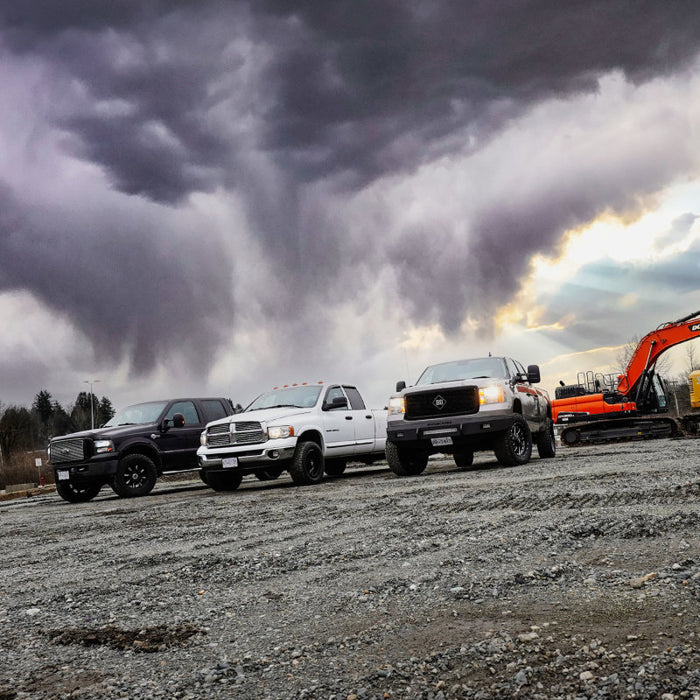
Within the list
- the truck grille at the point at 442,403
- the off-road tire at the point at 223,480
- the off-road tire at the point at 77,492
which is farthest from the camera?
the off-road tire at the point at 77,492

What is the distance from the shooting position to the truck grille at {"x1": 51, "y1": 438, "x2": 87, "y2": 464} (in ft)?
50.4

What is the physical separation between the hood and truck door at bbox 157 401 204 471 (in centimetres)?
35

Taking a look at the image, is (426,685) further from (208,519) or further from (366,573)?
(208,519)

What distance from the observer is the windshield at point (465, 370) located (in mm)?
15438

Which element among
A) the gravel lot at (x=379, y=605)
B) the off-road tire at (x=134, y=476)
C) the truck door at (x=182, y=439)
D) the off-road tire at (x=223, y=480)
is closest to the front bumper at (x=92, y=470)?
the off-road tire at (x=134, y=476)

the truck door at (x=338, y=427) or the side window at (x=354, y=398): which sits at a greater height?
the side window at (x=354, y=398)

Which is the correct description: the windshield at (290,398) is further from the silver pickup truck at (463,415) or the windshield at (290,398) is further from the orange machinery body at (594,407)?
the orange machinery body at (594,407)

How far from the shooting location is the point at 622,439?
2548 cm

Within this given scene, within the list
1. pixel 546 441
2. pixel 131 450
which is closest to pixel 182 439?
pixel 131 450

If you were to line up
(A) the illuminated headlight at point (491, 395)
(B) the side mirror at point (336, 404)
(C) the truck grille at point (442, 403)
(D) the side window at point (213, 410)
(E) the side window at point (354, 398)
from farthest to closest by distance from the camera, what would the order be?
(D) the side window at point (213, 410), (E) the side window at point (354, 398), (B) the side mirror at point (336, 404), (C) the truck grille at point (442, 403), (A) the illuminated headlight at point (491, 395)

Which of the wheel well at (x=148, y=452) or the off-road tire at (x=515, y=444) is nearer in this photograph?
the off-road tire at (x=515, y=444)

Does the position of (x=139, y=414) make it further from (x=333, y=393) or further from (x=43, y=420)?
(x=43, y=420)

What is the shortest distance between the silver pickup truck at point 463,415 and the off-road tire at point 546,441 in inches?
47.3

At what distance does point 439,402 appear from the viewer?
14695 mm
